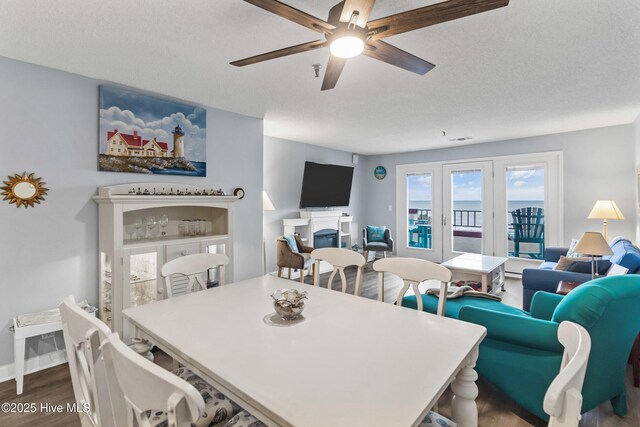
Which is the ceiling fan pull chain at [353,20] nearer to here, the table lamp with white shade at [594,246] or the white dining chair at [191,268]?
the white dining chair at [191,268]

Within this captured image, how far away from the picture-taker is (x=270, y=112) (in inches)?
151

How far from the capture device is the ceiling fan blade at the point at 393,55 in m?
1.67

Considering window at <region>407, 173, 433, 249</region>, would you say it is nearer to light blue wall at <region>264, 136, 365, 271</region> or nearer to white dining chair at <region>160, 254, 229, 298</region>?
light blue wall at <region>264, 136, 365, 271</region>

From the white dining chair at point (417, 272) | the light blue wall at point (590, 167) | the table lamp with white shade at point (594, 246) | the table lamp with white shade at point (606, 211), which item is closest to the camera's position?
the white dining chair at point (417, 272)

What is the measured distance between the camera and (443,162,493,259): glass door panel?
19.0ft

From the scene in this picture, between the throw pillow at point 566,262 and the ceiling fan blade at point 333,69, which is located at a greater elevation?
the ceiling fan blade at point 333,69

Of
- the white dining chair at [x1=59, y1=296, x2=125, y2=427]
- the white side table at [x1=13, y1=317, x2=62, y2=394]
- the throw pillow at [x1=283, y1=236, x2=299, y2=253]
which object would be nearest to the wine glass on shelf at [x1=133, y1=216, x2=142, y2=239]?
the white side table at [x1=13, y1=317, x2=62, y2=394]

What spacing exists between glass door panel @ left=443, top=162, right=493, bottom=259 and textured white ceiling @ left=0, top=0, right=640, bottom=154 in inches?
74.0

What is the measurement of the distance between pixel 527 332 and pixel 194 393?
1.83 metres

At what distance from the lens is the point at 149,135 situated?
3123 mm

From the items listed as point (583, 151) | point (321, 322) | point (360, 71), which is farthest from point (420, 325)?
point (583, 151)

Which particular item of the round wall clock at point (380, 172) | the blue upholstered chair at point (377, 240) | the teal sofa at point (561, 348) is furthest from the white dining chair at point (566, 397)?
the round wall clock at point (380, 172)

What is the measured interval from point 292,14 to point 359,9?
0.98 feet

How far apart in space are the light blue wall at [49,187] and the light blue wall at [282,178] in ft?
7.88
